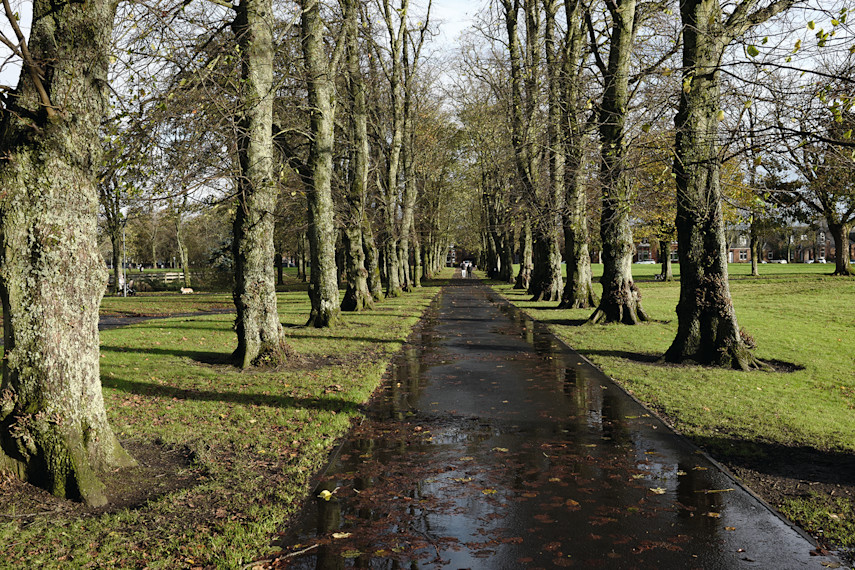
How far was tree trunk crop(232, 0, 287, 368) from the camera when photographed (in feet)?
36.2

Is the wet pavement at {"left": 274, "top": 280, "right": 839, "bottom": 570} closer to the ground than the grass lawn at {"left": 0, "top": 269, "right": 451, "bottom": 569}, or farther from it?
closer to the ground

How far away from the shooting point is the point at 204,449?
21.2 ft

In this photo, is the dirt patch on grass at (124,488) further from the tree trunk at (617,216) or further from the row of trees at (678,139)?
the tree trunk at (617,216)

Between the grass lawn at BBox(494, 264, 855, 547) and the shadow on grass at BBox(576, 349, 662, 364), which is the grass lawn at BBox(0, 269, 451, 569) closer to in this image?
the grass lawn at BBox(494, 264, 855, 547)

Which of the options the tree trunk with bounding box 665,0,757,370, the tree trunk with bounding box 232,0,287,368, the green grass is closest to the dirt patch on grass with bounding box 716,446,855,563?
the tree trunk with bounding box 665,0,757,370

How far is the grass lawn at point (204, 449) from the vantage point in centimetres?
424

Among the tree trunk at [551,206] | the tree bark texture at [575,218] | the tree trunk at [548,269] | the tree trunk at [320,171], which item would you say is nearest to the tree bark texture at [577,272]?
the tree bark texture at [575,218]

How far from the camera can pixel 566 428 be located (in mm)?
7391

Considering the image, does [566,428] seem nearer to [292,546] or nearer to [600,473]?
[600,473]

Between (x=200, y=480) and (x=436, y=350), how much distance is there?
8733 millimetres

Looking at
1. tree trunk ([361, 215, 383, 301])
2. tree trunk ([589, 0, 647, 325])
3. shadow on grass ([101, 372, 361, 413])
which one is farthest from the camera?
tree trunk ([361, 215, 383, 301])

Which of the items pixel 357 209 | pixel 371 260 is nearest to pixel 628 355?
pixel 357 209

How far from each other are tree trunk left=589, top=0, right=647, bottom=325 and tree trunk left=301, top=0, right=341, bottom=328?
6789 millimetres

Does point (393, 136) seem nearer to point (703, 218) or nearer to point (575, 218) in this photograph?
point (575, 218)
